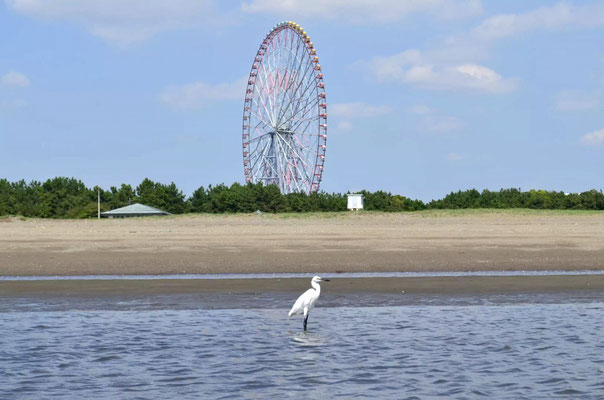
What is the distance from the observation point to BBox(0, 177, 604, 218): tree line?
67688 mm

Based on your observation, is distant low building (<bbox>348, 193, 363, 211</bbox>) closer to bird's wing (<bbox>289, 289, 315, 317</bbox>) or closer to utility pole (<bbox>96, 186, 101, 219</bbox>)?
utility pole (<bbox>96, 186, 101, 219</bbox>)

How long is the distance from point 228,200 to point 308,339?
60.2 meters

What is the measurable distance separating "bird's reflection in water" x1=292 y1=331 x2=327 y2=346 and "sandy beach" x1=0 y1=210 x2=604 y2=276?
10.2 metres

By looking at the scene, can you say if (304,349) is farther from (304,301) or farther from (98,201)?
(98,201)

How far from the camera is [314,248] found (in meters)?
31.7

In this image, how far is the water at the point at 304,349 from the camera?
1059cm

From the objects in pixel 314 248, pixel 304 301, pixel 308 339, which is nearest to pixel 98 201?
pixel 314 248

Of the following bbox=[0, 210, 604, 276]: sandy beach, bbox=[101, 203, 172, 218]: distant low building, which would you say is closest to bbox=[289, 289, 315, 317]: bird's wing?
bbox=[0, 210, 604, 276]: sandy beach

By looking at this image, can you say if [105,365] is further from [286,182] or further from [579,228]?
[286,182]

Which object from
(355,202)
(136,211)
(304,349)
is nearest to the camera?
(304,349)

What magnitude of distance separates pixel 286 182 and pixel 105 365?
6367 centimetres

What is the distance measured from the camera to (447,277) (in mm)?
22906

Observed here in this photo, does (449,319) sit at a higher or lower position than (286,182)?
lower

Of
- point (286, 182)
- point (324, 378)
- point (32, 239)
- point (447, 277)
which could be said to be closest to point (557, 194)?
point (286, 182)
